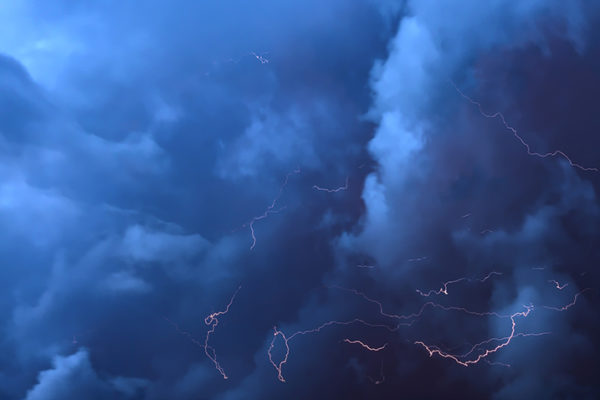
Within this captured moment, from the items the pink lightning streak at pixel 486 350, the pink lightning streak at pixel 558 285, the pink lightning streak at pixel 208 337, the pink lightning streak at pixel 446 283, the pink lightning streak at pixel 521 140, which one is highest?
the pink lightning streak at pixel 521 140

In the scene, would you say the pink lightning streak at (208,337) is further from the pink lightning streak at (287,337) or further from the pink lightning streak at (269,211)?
the pink lightning streak at (269,211)

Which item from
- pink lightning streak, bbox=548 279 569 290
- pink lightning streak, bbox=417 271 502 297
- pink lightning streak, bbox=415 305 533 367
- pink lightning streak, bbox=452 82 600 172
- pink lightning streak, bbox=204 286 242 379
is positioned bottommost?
pink lightning streak, bbox=415 305 533 367

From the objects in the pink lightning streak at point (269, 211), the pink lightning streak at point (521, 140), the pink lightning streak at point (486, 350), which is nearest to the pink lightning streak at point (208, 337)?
the pink lightning streak at point (269, 211)

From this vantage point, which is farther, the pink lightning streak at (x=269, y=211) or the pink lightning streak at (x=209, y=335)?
the pink lightning streak at (x=269, y=211)

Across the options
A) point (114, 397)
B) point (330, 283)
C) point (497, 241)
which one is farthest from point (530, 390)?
point (114, 397)

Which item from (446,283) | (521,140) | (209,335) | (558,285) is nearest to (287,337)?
(209,335)

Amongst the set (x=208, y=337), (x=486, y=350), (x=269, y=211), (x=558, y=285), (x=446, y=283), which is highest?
(x=269, y=211)

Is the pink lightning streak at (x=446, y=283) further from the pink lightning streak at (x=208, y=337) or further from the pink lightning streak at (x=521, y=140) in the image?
the pink lightning streak at (x=208, y=337)

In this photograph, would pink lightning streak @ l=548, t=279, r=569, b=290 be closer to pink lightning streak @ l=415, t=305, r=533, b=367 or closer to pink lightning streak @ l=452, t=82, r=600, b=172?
pink lightning streak @ l=415, t=305, r=533, b=367

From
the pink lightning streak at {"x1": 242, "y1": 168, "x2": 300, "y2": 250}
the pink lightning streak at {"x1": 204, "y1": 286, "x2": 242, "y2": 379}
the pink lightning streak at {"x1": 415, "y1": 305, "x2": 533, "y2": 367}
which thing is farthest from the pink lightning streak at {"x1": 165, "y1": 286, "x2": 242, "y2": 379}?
the pink lightning streak at {"x1": 415, "y1": 305, "x2": 533, "y2": 367}

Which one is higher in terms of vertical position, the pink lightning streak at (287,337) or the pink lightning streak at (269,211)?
the pink lightning streak at (269,211)

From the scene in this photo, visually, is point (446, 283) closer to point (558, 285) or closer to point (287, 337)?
point (558, 285)

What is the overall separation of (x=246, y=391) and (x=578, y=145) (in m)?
4.06

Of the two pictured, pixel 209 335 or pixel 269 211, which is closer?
pixel 209 335
